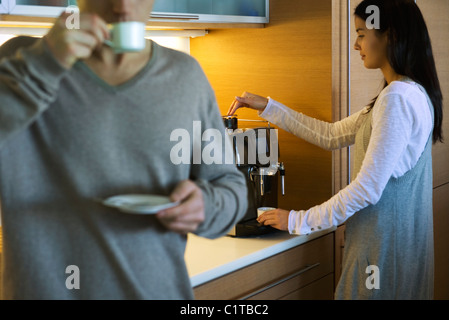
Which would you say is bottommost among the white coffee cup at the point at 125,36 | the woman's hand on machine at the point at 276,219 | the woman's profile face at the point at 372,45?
the woman's hand on machine at the point at 276,219

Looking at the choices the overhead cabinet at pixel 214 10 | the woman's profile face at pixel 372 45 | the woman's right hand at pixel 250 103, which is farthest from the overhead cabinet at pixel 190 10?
the woman's profile face at pixel 372 45

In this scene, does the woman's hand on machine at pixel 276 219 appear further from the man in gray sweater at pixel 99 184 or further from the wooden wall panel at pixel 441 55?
the wooden wall panel at pixel 441 55

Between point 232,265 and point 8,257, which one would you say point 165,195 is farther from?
point 232,265

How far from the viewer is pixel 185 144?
3.75 ft

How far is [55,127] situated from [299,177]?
133 cm

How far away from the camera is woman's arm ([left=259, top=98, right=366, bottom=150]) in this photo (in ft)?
6.80

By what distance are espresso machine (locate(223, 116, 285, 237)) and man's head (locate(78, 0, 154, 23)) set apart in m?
0.91

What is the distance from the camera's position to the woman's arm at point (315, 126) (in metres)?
2.07

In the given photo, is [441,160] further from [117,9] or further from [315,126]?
[117,9]

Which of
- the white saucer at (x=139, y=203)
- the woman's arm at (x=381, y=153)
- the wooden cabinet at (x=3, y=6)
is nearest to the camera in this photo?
the white saucer at (x=139, y=203)

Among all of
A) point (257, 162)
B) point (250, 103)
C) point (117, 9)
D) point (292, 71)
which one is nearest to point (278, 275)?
point (257, 162)

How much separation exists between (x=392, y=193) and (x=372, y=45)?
1.55 ft

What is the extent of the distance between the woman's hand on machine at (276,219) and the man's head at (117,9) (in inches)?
38.3

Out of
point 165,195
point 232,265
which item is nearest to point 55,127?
point 165,195
